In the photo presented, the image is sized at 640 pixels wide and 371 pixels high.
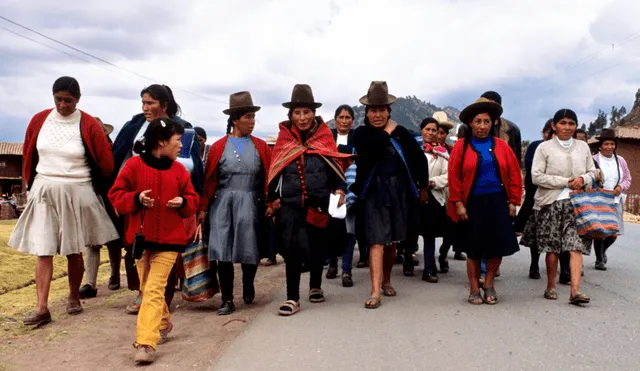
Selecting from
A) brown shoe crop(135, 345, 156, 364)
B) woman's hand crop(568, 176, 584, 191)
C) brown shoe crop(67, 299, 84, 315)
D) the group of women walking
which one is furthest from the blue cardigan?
woman's hand crop(568, 176, 584, 191)

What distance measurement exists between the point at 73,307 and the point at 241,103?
8.81 feet

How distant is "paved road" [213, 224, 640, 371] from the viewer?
13.8ft

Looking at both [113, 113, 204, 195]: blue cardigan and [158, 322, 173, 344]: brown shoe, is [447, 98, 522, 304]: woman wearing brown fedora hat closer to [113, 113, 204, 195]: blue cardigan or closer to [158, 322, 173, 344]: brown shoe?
[113, 113, 204, 195]: blue cardigan

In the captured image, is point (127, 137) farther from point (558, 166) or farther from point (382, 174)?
point (558, 166)

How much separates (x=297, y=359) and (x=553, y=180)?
3634 mm

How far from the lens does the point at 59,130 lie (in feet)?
18.6

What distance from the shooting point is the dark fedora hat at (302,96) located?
19.8ft

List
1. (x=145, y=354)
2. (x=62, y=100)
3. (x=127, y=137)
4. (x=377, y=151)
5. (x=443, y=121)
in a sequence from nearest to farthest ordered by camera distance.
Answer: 1. (x=145, y=354)
2. (x=62, y=100)
3. (x=127, y=137)
4. (x=377, y=151)
5. (x=443, y=121)

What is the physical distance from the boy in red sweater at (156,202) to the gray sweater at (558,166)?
3.89 m

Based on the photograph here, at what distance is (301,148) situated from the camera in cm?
600

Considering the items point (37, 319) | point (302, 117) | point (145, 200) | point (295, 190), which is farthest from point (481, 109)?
point (37, 319)

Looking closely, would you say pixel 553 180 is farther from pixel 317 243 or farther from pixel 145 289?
pixel 145 289

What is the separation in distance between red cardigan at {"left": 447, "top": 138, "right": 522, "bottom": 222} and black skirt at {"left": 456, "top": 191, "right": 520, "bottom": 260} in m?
0.10

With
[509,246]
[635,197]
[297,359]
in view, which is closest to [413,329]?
[297,359]
